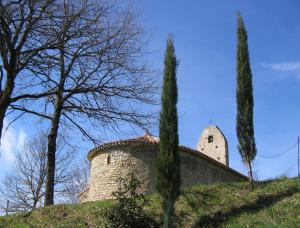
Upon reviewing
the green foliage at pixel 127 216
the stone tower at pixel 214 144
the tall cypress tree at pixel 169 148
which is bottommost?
the green foliage at pixel 127 216

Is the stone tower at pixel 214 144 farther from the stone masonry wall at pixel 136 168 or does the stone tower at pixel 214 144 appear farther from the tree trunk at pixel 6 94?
the tree trunk at pixel 6 94

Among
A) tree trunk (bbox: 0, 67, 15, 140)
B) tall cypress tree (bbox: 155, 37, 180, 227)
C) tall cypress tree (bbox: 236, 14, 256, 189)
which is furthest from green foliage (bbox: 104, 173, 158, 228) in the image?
tall cypress tree (bbox: 236, 14, 256, 189)

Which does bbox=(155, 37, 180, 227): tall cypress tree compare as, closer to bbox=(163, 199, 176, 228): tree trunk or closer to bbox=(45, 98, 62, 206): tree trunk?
bbox=(163, 199, 176, 228): tree trunk

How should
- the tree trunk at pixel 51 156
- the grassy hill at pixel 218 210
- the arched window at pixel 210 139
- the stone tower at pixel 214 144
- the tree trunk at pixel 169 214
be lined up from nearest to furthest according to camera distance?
the grassy hill at pixel 218 210 < the tree trunk at pixel 169 214 < the tree trunk at pixel 51 156 < the stone tower at pixel 214 144 < the arched window at pixel 210 139

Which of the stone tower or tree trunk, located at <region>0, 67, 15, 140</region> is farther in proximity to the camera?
the stone tower

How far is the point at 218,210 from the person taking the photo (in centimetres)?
1354

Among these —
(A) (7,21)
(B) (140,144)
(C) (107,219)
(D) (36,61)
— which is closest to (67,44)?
(D) (36,61)

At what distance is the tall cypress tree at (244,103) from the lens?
15.5m

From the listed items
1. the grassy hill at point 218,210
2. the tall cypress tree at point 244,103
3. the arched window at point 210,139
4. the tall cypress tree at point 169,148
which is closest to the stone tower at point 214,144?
the arched window at point 210,139

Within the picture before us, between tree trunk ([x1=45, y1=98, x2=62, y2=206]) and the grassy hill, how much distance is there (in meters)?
1.81

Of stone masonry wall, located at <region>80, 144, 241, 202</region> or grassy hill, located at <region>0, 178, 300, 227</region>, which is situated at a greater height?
stone masonry wall, located at <region>80, 144, 241, 202</region>

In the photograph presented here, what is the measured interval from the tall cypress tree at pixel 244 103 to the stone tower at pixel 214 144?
52.2 ft

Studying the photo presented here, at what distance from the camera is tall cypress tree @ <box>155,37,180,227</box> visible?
44.0ft

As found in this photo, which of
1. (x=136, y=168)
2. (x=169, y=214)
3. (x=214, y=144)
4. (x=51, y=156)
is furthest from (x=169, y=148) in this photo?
(x=214, y=144)
